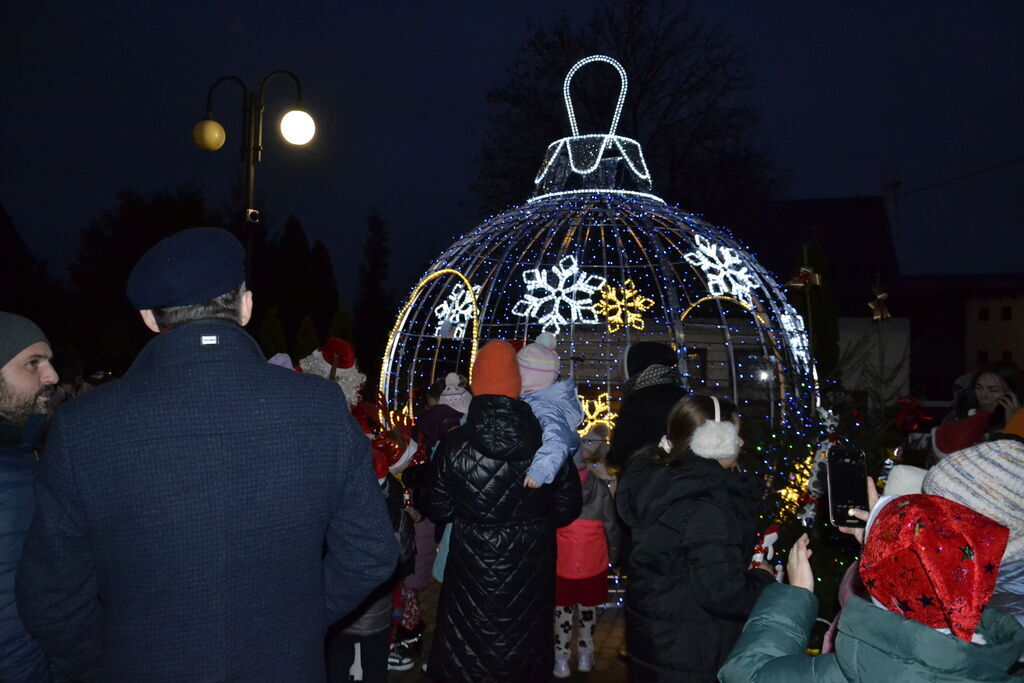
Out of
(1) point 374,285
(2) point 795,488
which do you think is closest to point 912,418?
(2) point 795,488

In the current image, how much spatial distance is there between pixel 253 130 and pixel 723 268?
201 inches

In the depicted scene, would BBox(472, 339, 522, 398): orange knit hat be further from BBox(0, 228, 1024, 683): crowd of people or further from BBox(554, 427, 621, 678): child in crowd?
BBox(0, 228, 1024, 683): crowd of people

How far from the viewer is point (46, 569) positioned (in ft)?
5.47

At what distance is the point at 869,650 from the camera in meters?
1.63

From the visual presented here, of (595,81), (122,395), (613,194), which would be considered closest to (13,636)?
(122,395)

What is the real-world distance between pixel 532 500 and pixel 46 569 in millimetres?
2292

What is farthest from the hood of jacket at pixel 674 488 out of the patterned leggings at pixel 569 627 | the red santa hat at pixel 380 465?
the patterned leggings at pixel 569 627

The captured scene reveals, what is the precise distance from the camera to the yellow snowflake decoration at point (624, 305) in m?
6.27

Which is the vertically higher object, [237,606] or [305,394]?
[305,394]

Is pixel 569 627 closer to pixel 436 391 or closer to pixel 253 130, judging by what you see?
pixel 436 391

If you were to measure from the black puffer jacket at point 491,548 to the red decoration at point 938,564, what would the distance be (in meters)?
2.09

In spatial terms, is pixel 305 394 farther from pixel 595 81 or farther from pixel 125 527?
pixel 595 81

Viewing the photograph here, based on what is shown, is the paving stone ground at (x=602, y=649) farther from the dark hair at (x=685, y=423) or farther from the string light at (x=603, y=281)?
the dark hair at (x=685, y=423)

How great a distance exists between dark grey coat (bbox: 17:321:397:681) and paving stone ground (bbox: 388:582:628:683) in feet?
10.6
